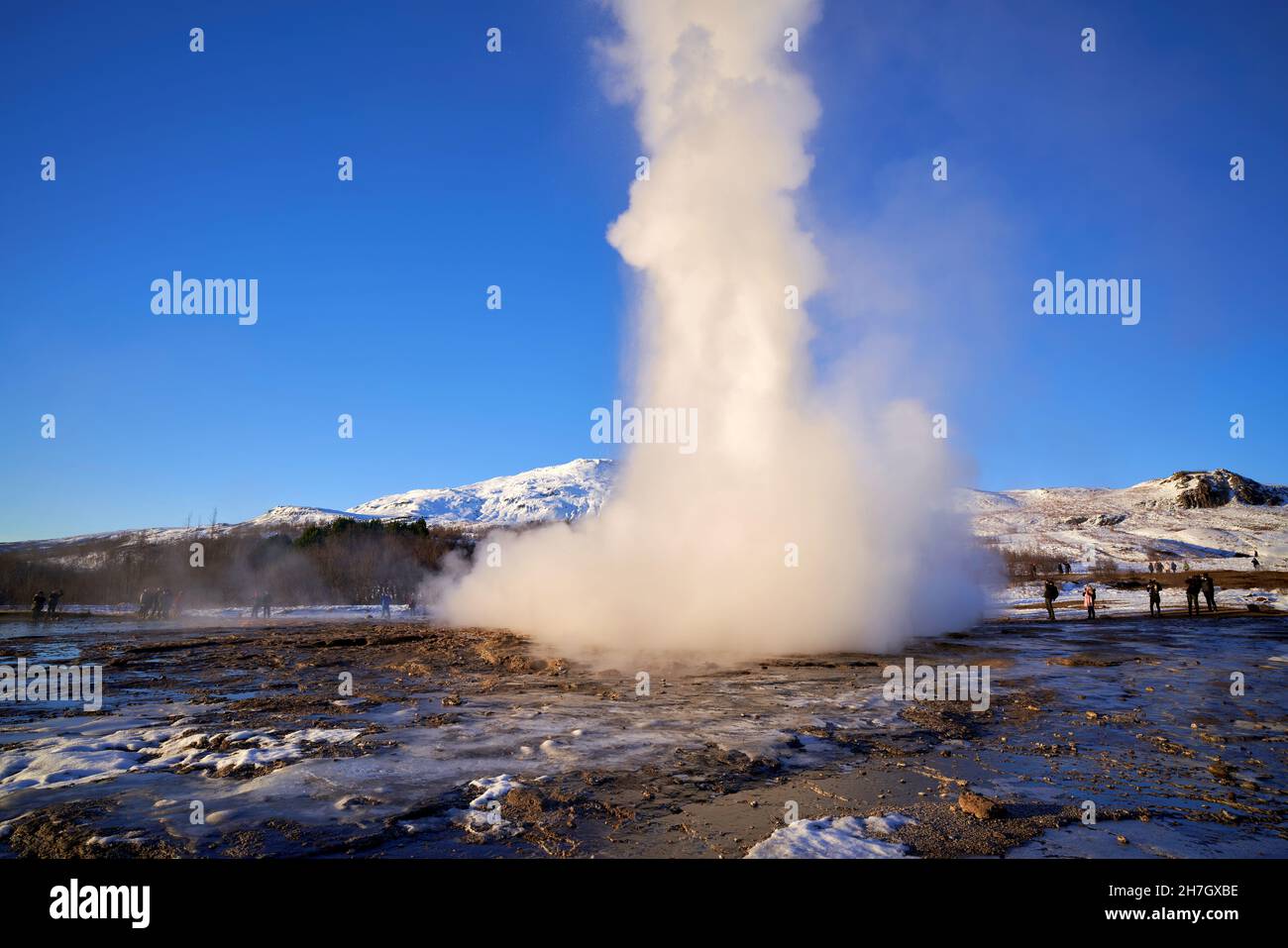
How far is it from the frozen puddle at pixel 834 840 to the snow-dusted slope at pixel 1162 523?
273ft

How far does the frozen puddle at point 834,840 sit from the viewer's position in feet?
16.3

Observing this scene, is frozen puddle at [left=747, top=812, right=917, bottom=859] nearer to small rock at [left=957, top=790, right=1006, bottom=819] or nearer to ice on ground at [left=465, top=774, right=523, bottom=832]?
small rock at [left=957, top=790, right=1006, bottom=819]

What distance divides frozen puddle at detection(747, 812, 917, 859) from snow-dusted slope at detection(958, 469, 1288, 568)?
273 feet

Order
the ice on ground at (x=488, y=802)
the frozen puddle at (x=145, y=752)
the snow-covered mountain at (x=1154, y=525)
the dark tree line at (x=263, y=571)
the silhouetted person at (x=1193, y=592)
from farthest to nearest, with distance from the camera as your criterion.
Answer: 1. the snow-covered mountain at (x=1154, y=525)
2. the dark tree line at (x=263, y=571)
3. the silhouetted person at (x=1193, y=592)
4. the frozen puddle at (x=145, y=752)
5. the ice on ground at (x=488, y=802)

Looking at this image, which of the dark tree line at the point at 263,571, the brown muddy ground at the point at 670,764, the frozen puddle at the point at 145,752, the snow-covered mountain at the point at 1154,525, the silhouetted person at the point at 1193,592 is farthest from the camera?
the snow-covered mountain at the point at 1154,525

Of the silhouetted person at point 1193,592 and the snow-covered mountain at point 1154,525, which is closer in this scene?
the silhouetted person at point 1193,592

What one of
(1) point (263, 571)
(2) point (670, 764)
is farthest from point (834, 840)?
(1) point (263, 571)

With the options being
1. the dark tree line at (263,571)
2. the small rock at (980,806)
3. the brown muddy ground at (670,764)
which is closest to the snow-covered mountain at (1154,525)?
the dark tree line at (263,571)

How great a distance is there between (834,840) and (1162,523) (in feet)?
561

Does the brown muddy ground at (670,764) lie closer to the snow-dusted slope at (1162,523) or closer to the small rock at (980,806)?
the small rock at (980,806)

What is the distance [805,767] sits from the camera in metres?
7.68
